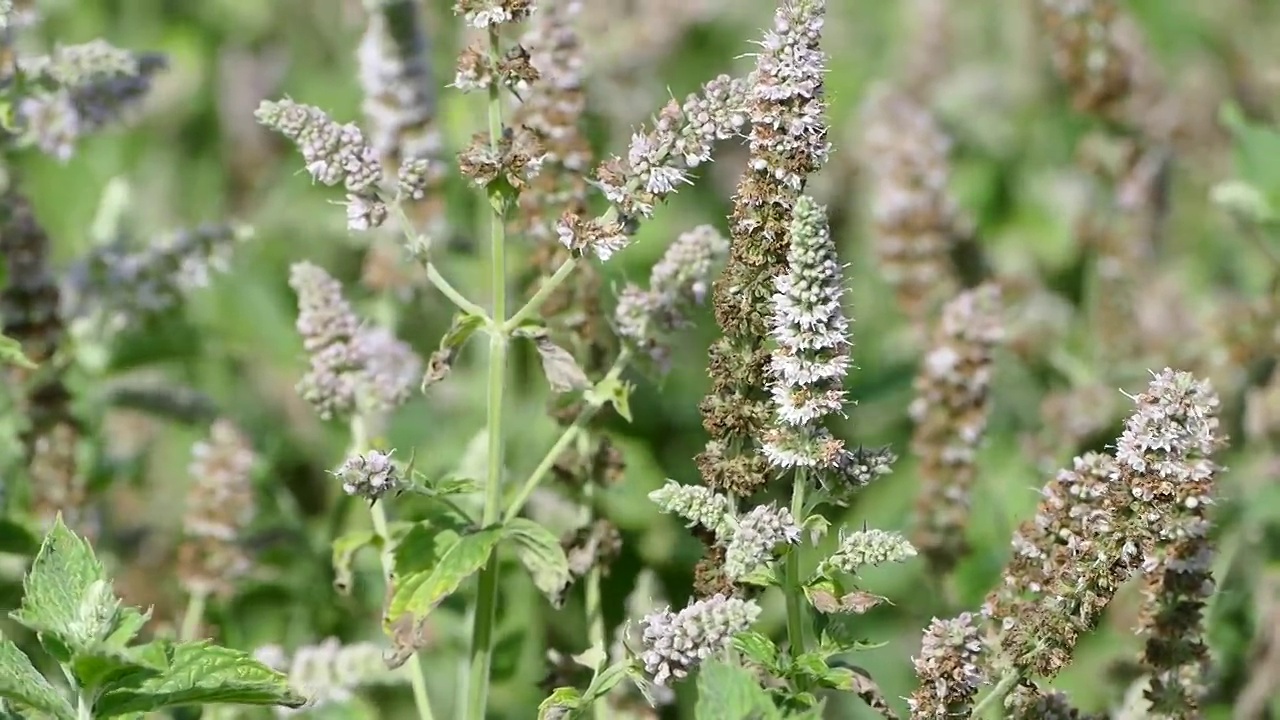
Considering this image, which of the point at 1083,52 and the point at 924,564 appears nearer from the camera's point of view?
the point at 924,564

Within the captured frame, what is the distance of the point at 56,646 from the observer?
212 centimetres

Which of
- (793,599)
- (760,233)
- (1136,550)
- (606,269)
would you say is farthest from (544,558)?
(606,269)

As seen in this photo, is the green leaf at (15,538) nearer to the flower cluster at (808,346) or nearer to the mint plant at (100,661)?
the mint plant at (100,661)

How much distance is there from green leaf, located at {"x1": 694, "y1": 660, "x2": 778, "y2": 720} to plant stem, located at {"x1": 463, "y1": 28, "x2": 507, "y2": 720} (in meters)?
0.50

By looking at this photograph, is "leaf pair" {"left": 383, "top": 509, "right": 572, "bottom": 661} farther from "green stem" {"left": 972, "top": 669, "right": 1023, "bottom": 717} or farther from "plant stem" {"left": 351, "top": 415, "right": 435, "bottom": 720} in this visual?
"green stem" {"left": 972, "top": 669, "right": 1023, "bottom": 717}

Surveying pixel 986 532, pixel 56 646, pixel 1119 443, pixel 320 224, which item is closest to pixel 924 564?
pixel 986 532

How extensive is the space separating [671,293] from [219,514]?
3.75 ft

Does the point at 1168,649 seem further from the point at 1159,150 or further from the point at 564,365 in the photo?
the point at 1159,150

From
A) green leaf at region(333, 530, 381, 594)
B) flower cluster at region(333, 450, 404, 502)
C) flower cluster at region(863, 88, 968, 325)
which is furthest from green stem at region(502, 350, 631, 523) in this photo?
flower cluster at region(863, 88, 968, 325)

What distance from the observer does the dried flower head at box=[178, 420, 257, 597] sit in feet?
10.3

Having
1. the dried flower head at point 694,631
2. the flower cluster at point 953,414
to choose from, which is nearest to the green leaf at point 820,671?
the dried flower head at point 694,631

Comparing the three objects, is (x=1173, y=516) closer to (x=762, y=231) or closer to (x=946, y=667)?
(x=946, y=667)

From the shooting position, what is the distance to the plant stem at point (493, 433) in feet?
7.45

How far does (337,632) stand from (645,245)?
145 cm
